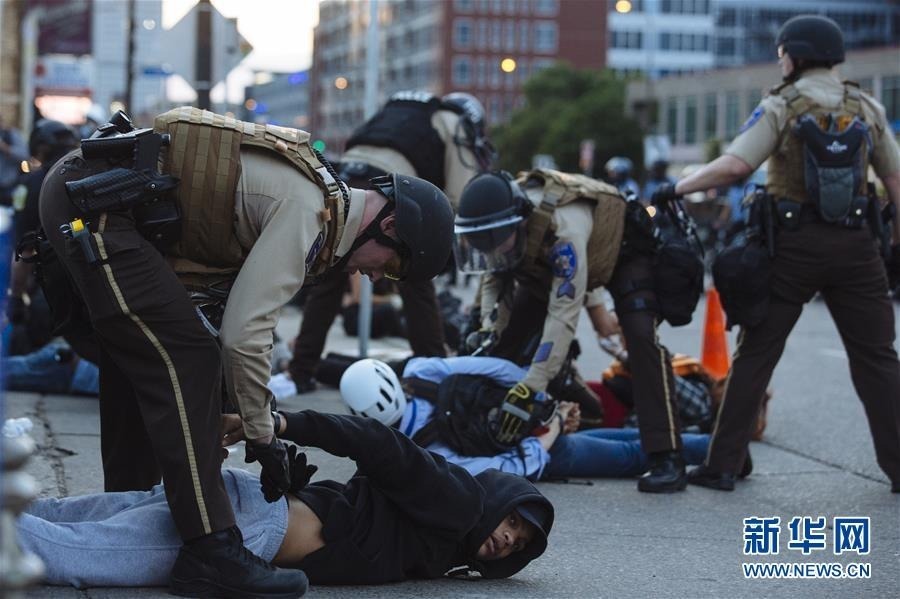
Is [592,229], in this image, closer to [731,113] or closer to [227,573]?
[227,573]

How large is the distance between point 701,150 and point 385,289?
75.2m

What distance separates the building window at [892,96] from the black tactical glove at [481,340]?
63.6 meters

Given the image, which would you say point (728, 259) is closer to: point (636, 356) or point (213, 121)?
point (636, 356)

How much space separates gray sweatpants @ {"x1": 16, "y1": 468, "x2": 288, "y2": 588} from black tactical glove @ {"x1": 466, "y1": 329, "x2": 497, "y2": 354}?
9.73ft

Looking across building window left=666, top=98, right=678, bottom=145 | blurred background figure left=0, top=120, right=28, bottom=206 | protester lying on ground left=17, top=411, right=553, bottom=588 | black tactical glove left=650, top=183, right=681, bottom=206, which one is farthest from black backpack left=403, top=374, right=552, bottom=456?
building window left=666, top=98, right=678, bottom=145

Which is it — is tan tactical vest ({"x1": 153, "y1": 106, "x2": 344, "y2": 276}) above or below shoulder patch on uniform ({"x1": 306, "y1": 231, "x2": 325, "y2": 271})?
above

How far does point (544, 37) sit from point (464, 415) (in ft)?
416

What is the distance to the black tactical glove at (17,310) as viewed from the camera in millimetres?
8625

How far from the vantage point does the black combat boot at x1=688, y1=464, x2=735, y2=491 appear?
20.7 feet

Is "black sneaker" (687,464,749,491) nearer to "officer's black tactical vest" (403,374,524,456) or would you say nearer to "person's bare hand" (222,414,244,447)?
"officer's black tactical vest" (403,374,524,456)

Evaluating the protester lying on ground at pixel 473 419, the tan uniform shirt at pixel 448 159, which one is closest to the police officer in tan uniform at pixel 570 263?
the protester lying on ground at pixel 473 419

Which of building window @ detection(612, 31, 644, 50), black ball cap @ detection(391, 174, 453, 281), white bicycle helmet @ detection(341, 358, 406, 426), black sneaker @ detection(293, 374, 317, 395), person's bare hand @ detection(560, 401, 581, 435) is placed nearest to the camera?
black ball cap @ detection(391, 174, 453, 281)

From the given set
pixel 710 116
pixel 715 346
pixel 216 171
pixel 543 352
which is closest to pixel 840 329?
pixel 543 352

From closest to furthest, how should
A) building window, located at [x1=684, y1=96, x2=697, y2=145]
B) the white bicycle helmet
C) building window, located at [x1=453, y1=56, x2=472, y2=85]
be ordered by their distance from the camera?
1. the white bicycle helmet
2. building window, located at [x1=684, y1=96, x2=697, y2=145]
3. building window, located at [x1=453, y1=56, x2=472, y2=85]
